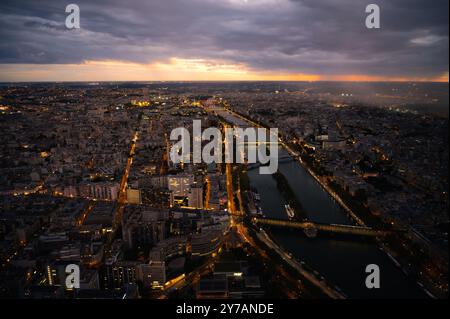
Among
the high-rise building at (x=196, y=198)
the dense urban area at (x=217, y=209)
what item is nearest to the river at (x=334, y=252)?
the dense urban area at (x=217, y=209)

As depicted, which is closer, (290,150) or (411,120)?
(411,120)

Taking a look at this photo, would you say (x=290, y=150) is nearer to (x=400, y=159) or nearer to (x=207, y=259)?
(x=400, y=159)

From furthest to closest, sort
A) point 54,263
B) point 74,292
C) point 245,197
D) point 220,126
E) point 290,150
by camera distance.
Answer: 1. point 220,126
2. point 290,150
3. point 245,197
4. point 54,263
5. point 74,292

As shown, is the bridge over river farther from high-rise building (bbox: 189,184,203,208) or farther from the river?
high-rise building (bbox: 189,184,203,208)

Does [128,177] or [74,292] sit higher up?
[128,177]

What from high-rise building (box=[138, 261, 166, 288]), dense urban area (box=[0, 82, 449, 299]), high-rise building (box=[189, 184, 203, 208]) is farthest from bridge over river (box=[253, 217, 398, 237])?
high-rise building (box=[138, 261, 166, 288])

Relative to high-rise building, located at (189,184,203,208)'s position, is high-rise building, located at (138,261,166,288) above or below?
below

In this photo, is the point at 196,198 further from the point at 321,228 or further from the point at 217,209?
the point at 321,228
